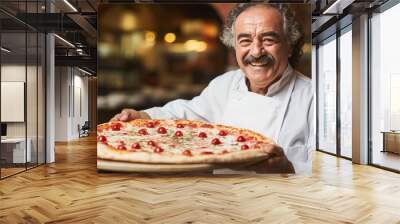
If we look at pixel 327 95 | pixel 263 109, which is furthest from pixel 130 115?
pixel 327 95

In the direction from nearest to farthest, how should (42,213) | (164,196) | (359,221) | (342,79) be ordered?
1. (359,221)
2. (42,213)
3. (164,196)
4. (342,79)

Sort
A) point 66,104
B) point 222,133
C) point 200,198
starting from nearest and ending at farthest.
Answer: point 200,198, point 222,133, point 66,104

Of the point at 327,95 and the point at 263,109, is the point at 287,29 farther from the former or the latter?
the point at 327,95

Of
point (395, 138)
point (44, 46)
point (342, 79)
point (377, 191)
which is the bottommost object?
point (377, 191)

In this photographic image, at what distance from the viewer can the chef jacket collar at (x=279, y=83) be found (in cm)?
684

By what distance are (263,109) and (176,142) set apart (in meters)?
1.55

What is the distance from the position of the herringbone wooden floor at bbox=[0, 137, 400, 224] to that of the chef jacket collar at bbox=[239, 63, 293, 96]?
4.71 ft

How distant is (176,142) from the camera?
267 inches

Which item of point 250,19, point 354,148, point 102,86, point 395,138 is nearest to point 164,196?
point 102,86

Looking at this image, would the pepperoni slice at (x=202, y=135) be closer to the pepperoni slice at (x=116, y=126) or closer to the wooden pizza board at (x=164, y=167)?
the wooden pizza board at (x=164, y=167)

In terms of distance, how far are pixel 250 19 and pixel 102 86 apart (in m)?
2.75

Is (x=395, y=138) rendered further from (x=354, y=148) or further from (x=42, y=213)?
(x=42, y=213)

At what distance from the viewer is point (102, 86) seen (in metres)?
6.95

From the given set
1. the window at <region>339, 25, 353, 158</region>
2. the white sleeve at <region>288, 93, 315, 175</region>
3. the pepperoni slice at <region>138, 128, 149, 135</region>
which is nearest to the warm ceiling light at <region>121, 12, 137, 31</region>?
the pepperoni slice at <region>138, 128, 149, 135</region>
